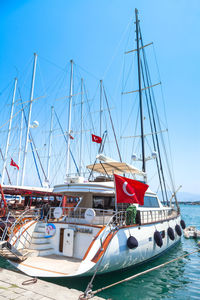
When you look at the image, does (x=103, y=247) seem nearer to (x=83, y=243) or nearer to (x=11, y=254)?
(x=83, y=243)

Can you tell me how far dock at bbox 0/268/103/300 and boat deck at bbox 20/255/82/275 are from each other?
1409 mm

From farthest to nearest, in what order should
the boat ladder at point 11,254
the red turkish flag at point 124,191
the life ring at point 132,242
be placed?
the red turkish flag at point 124,191 < the life ring at point 132,242 < the boat ladder at point 11,254

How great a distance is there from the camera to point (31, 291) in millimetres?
4930

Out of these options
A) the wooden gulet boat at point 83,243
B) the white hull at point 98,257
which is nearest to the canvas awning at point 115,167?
the wooden gulet boat at point 83,243

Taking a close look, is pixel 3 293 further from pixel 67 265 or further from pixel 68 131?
pixel 68 131

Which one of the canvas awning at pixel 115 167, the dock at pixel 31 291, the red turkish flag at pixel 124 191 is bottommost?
the dock at pixel 31 291

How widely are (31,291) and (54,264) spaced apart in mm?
2745

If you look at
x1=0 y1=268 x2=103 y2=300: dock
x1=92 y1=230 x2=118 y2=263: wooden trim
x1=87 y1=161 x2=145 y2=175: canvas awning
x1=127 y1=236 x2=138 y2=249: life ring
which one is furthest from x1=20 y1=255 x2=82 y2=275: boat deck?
x1=87 y1=161 x2=145 y2=175: canvas awning

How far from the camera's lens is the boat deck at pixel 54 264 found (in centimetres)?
691

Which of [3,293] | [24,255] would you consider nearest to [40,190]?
[24,255]

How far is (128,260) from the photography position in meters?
8.37

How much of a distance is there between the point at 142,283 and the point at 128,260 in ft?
3.16

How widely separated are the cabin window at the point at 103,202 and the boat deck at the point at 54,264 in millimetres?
3683

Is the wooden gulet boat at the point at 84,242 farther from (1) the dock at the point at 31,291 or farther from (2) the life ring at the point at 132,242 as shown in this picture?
(1) the dock at the point at 31,291
